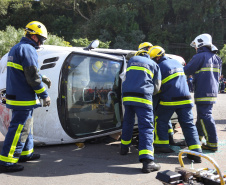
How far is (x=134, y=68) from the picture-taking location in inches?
161

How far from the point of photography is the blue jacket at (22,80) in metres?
3.68

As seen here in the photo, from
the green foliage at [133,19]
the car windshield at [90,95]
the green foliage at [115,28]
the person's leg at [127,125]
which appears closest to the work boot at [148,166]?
the person's leg at [127,125]

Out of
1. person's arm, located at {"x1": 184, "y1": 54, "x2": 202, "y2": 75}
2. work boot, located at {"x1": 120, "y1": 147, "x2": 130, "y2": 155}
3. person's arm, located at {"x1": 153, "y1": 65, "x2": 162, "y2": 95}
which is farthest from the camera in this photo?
person's arm, located at {"x1": 184, "y1": 54, "x2": 202, "y2": 75}

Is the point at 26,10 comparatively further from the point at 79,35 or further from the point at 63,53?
the point at 63,53

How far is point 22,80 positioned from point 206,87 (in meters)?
2.88

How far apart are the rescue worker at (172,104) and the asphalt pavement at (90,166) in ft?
0.93

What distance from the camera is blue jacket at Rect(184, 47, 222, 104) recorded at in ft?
15.4

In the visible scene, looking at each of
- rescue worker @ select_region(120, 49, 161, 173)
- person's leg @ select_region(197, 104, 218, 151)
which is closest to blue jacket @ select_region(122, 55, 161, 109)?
rescue worker @ select_region(120, 49, 161, 173)

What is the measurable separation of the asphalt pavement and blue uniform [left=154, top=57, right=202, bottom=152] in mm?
329

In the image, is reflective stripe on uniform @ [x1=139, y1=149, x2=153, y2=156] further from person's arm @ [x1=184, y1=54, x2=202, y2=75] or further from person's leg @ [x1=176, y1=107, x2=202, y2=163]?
person's arm @ [x1=184, y1=54, x2=202, y2=75]

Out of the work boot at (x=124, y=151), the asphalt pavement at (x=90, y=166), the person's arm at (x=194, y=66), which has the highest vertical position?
the person's arm at (x=194, y=66)

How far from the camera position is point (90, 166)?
3.99 metres

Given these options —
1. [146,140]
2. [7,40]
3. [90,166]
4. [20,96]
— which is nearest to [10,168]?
[20,96]

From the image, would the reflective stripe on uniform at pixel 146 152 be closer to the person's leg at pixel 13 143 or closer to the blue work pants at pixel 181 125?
the blue work pants at pixel 181 125
